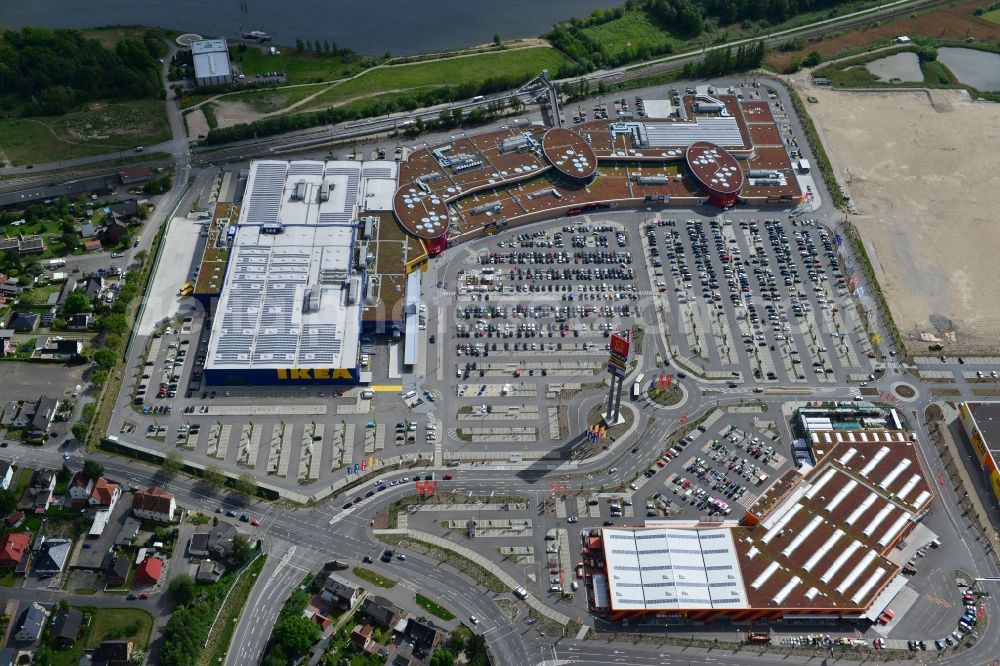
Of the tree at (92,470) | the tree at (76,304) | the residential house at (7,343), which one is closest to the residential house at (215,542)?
the tree at (92,470)

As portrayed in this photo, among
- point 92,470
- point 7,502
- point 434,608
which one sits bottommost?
point 434,608

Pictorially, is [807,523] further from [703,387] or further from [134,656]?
[134,656]

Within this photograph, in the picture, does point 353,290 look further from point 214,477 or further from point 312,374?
point 214,477

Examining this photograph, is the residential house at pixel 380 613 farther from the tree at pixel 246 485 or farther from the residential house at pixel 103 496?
the residential house at pixel 103 496

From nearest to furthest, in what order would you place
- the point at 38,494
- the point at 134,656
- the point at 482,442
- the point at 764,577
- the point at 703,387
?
1. the point at 134,656
2. the point at 764,577
3. the point at 38,494
4. the point at 482,442
5. the point at 703,387

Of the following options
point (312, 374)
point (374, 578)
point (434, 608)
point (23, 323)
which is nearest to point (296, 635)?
point (374, 578)

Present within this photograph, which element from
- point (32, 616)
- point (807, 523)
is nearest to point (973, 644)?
point (807, 523)

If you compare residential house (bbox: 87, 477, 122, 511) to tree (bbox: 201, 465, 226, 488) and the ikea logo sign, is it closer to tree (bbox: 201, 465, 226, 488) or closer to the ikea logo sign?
tree (bbox: 201, 465, 226, 488)

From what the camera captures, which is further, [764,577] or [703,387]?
[703,387]
